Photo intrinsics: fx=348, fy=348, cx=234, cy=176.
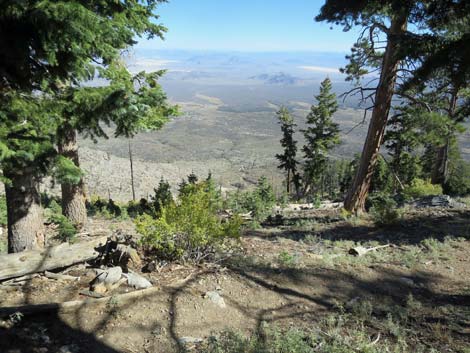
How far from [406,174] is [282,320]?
32.0 meters

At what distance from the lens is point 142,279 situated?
5.14 meters

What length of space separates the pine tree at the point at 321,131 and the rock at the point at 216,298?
25478mm

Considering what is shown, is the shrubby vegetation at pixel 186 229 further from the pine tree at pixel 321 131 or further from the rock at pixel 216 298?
the pine tree at pixel 321 131

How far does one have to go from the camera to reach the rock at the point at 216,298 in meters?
4.93

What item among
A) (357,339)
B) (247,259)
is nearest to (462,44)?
(357,339)

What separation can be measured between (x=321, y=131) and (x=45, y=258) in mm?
27578

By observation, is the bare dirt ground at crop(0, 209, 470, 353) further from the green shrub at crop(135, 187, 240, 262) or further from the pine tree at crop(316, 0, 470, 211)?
the pine tree at crop(316, 0, 470, 211)

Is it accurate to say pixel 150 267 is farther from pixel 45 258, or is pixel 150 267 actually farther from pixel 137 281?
pixel 45 258

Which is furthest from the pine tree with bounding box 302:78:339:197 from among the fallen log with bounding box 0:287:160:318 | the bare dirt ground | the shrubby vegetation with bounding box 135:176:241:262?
the fallen log with bounding box 0:287:160:318

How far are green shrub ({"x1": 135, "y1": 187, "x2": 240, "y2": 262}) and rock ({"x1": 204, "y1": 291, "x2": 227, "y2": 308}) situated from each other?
2.93 feet

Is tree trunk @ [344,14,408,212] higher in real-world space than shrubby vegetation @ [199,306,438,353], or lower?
higher

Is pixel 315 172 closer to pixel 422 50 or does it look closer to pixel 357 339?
pixel 422 50

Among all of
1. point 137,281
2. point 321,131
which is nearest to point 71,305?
point 137,281

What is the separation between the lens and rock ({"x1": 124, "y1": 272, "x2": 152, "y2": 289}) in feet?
16.5
